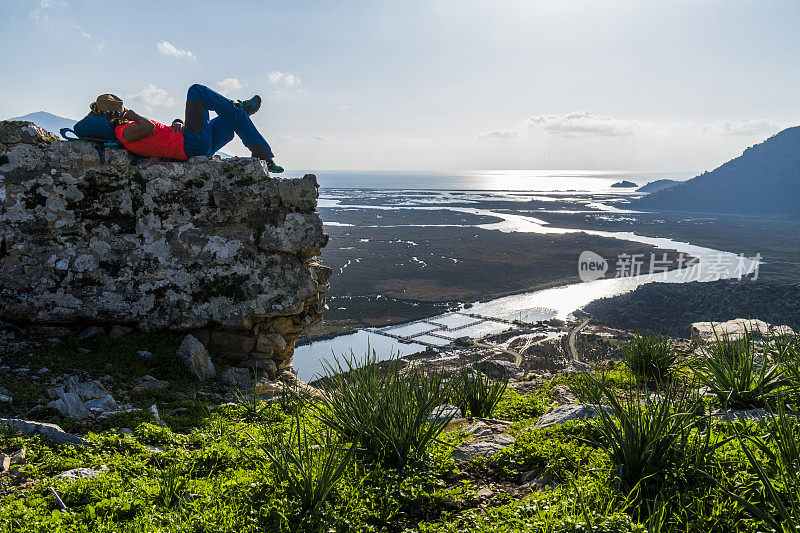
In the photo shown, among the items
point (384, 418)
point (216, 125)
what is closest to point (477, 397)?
point (384, 418)

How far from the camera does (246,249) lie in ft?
19.6

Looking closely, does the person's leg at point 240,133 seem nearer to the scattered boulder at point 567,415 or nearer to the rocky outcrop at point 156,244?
the rocky outcrop at point 156,244

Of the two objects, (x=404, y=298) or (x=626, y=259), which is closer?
(x=404, y=298)

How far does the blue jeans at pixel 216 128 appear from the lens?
236 inches

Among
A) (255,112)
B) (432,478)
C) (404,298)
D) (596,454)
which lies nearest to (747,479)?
(596,454)

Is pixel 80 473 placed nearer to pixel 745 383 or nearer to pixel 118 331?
pixel 118 331

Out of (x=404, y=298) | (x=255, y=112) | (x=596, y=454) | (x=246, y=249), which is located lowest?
(x=404, y=298)

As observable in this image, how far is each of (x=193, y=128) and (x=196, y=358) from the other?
289 centimetres

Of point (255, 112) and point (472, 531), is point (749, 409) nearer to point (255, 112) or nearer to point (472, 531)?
point (472, 531)

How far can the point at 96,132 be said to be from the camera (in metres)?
5.61

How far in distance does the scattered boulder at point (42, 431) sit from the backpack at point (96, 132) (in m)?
3.39

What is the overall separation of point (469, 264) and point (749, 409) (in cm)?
5383

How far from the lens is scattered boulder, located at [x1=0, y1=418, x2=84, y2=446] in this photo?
318 cm

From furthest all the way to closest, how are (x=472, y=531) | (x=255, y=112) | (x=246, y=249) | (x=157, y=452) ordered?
(x=255, y=112) → (x=246, y=249) → (x=157, y=452) → (x=472, y=531)
